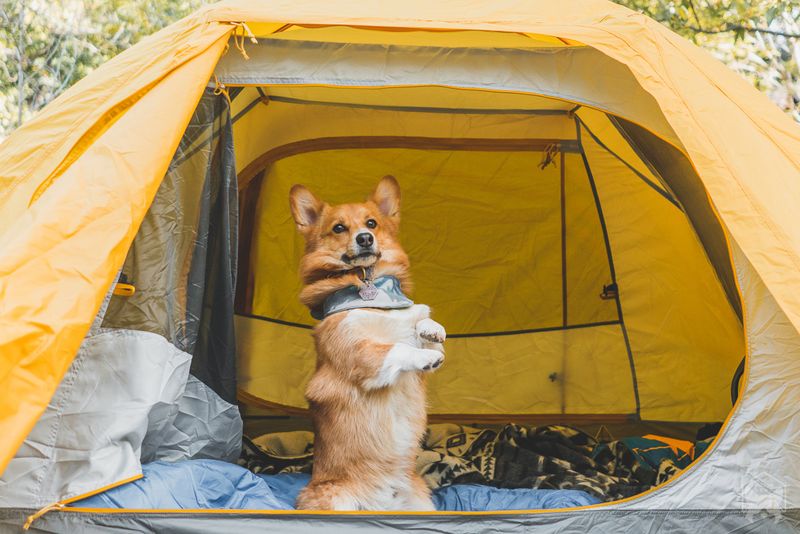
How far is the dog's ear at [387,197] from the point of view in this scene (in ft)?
9.92

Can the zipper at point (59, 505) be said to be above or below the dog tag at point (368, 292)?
below

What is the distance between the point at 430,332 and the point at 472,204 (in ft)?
5.35

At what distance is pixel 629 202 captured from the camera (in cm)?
363

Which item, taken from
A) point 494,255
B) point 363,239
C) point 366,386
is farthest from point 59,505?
point 494,255

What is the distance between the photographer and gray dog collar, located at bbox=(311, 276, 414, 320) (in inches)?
101

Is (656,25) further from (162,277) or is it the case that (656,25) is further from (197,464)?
(197,464)

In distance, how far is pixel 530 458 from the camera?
3115 millimetres

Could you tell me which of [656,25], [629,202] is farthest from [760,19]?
[656,25]

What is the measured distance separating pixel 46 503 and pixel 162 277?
81 centimetres

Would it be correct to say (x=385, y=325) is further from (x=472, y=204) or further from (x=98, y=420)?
(x=472, y=204)

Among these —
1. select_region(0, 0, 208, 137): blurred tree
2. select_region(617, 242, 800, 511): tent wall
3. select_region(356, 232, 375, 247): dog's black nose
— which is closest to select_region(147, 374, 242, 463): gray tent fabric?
select_region(356, 232, 375, 247): dog's black nose

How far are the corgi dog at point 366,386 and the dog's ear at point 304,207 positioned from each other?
9.9 inches

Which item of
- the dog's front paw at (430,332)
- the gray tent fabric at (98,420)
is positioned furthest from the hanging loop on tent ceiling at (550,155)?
the gray tent fabric at (98,420)

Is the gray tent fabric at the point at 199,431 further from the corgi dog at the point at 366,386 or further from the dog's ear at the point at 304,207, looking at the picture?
the dog's ear at the point at 304,207
